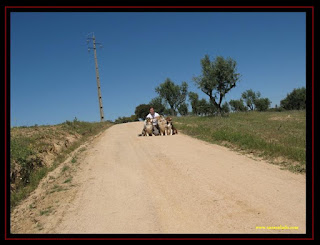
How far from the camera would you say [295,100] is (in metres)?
88.3

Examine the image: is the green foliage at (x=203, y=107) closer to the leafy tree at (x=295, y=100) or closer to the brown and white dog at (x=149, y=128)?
the leafy tree at (x=295, y=100)

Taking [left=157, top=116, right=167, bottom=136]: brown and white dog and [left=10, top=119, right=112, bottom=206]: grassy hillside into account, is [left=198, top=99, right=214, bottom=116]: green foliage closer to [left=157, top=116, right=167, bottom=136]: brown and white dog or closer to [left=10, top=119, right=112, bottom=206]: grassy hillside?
[left=157, top=116, right=167, bottom=136]: brown and white dog

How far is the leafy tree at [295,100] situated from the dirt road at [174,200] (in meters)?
87.2

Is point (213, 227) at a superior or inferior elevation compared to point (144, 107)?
inferior

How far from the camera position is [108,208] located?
5.76m

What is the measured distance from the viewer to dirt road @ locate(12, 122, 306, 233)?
4.84 meters

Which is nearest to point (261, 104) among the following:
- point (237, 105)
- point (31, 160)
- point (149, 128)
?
point (237, 105)

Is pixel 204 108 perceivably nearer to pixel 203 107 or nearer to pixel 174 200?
pixel 203 107

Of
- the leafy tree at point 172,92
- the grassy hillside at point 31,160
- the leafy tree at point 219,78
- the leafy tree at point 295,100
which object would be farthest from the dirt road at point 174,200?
the leafy tree at point 295,100
